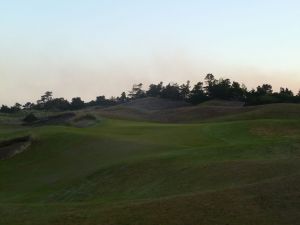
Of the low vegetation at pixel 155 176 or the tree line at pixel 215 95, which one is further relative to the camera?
the tree line at pixel 215 95

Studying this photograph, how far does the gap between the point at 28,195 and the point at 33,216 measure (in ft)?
38.7

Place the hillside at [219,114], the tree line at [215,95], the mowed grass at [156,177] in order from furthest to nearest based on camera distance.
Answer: the tree line at [215,95], the hillside at [219,114], the mowed grass at [156,177]

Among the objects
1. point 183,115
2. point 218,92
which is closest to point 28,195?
point 183,115

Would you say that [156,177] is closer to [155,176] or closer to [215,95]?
[155,176]

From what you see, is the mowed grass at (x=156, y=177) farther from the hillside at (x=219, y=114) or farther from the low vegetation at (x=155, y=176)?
the hillside at (x=219, y=114)

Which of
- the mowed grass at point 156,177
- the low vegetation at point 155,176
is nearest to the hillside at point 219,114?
the low vegetation at point 155,176

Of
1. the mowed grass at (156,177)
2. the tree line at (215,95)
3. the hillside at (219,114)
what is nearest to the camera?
the mowed grass at (156,177)

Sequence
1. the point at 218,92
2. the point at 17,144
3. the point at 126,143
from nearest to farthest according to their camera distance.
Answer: the point at 126,143 < the point at 17,144 < the point at 218,92

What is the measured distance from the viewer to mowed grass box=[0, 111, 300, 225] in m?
18.4

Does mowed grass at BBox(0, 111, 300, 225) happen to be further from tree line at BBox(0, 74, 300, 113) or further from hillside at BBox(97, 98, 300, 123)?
tree line at BBox(0, 74, 300, 113)

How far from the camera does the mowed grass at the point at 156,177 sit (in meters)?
18.4

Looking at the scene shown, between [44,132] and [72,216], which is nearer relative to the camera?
[72,216]

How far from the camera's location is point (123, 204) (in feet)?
69.4

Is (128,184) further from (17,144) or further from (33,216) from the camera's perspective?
(17,144)
